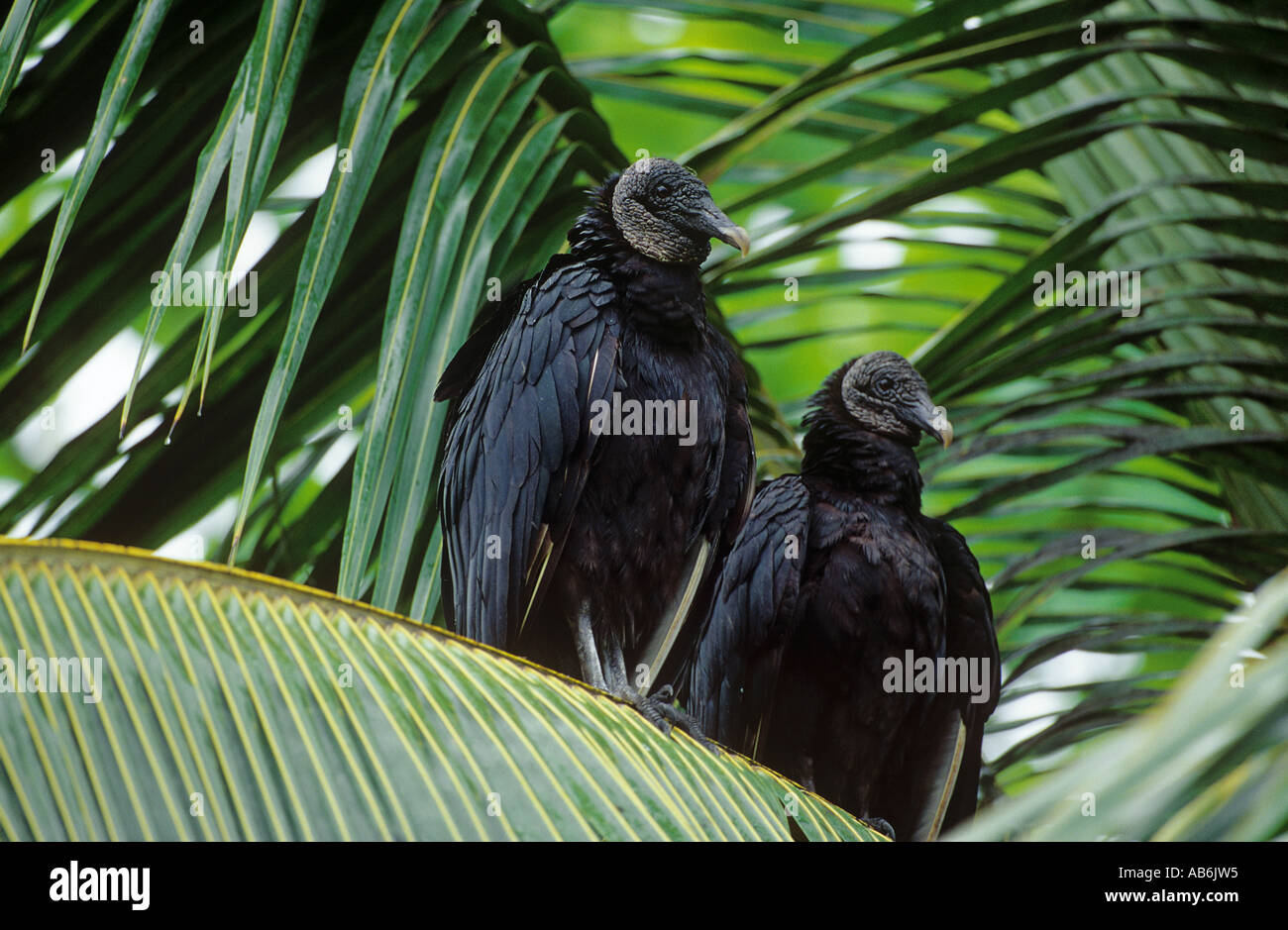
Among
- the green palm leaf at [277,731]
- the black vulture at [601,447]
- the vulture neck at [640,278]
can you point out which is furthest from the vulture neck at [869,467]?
the green palm leaf at [277,731]

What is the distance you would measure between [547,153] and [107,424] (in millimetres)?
961

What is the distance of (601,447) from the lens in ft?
8.74

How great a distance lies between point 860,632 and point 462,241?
1.64 metres

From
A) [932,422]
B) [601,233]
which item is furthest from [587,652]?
[932,422]

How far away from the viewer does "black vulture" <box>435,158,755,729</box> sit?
259 cm

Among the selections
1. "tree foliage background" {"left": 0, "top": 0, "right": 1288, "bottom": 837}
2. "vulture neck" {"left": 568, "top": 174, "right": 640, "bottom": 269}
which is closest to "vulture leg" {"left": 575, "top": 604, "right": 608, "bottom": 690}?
"tree foliage background" {"left": 0, "top": 0, "right": 1288, "bottom": 837}

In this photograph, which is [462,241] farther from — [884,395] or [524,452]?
[884,395]

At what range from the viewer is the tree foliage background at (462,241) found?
1803mm

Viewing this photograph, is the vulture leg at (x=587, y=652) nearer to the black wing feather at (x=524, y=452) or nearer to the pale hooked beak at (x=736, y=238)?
the black wing feather at (x=524, y=452)

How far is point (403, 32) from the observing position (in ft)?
6.56

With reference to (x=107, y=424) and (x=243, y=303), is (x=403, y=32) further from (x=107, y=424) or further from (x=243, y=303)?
(x=107, y=424)

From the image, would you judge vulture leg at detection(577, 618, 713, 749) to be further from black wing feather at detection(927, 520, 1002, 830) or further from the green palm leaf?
black wing feather at detection(927, 520, 1002, 830)
